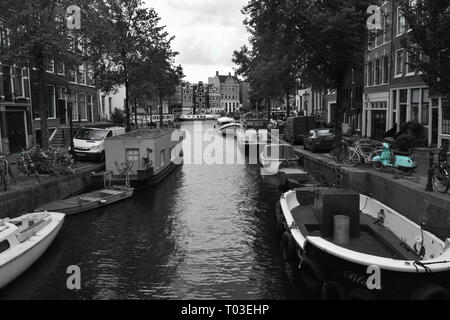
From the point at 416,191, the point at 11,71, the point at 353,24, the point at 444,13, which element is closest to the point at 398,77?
the point at 353,24

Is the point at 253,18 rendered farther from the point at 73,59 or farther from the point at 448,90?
the point at 448,90

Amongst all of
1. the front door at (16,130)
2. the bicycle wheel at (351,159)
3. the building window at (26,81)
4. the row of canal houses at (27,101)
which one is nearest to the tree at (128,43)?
the row of canal houses at (27,101)

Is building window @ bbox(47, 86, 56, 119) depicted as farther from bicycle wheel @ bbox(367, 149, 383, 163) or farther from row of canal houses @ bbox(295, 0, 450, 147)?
bicycle wheel @ bbox(367, 149, 383, 163)

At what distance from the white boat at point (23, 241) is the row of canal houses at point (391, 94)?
63.8 feet

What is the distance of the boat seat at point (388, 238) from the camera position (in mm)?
10337

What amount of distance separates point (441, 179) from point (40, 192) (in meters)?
14.7

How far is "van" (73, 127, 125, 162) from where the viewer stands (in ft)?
86.8

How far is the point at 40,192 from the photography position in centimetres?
1791

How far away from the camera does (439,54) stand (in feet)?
50.5

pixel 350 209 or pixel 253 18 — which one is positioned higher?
pixel 253 18

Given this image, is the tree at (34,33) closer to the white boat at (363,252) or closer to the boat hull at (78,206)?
the boat hull at (78,206)

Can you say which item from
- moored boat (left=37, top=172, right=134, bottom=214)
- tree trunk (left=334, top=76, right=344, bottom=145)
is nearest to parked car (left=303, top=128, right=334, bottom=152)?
tree trunk (left=334, top=76, right=344, bottom=145)
